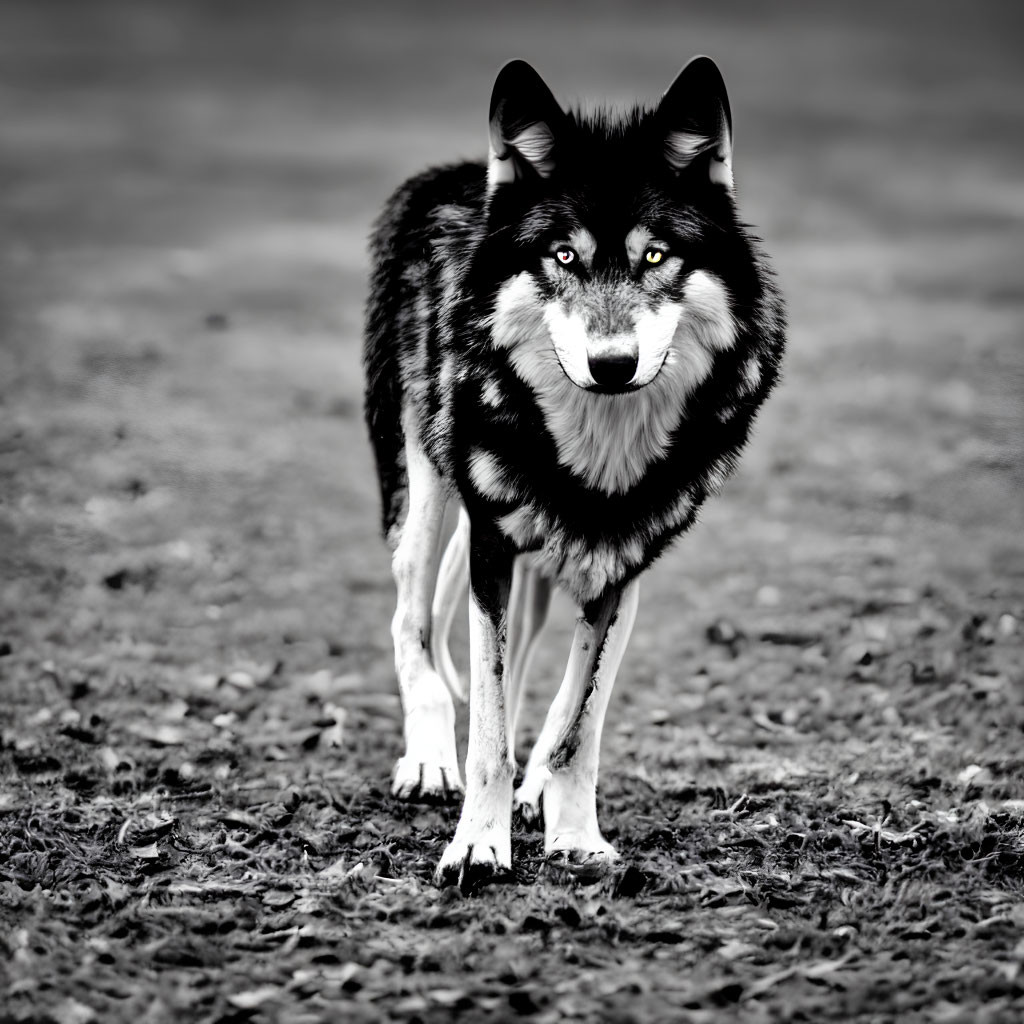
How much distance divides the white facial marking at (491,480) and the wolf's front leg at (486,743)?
169mm

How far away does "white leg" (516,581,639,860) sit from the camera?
4422mm

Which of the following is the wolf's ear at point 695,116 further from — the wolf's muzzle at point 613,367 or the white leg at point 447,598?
the white leg at point 447,598

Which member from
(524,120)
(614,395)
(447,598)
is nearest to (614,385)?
(614,395)

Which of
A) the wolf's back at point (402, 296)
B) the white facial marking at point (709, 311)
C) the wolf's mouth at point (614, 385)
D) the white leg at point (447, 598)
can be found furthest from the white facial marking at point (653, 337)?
the white leg at point (447, 598)

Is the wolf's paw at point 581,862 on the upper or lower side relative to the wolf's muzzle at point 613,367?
lower

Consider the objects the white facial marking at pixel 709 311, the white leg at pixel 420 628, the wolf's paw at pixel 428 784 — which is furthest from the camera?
the white leg at pixel 420 628

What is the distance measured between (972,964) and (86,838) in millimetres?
3067

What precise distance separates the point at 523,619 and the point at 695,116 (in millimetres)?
2297

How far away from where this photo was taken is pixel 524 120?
4.06 m

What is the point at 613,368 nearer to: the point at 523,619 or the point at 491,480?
the point at 491,480

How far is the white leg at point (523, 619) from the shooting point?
5.40 metres

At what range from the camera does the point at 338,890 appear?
164 inches

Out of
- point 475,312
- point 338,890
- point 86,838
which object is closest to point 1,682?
point 86,838

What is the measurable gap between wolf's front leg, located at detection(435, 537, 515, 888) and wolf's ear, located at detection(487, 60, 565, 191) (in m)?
1.30
